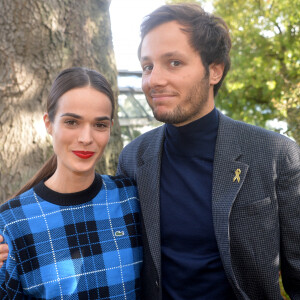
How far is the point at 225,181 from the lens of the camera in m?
2.29

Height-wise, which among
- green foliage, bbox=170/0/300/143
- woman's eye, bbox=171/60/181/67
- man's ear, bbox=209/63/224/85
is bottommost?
green foliage, bbox=170/0/300/143

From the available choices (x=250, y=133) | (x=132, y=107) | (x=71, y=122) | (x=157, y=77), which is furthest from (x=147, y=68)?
(x=132, y=107)

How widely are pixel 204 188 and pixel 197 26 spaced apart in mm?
1017

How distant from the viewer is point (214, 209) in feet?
7.34

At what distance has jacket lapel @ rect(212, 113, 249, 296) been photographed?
7.13 feet

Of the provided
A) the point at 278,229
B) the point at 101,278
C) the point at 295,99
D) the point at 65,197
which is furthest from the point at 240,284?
the point at 295,99

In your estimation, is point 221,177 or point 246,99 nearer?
point 221,177

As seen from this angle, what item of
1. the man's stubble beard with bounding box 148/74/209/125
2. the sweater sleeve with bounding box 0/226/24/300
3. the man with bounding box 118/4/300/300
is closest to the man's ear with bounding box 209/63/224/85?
the man with bounding box 118/4/300/300

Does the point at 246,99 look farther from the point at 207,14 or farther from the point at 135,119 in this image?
the point at 207,14

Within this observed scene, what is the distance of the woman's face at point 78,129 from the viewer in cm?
219

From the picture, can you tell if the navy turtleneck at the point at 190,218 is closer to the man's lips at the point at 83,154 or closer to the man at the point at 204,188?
the man at the point at 204,188

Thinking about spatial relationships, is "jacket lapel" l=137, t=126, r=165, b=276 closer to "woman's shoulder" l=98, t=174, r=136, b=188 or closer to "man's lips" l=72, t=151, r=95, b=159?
"woman's shoulder" l=98, t=174, r=136, b=188

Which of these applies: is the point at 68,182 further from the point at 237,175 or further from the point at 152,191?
the point at 237,175

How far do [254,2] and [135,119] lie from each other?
255 inches
